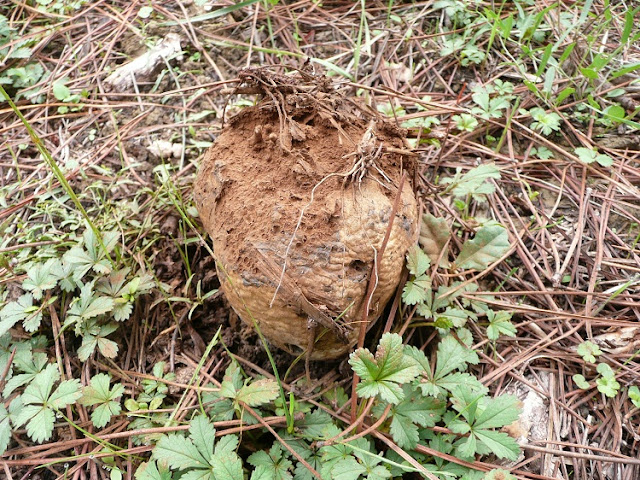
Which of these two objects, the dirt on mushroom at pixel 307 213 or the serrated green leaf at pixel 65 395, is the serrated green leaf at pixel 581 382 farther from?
the serrated green leaf at pixel 65 395

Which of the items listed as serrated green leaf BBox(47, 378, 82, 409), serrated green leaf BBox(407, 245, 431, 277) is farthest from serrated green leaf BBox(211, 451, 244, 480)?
serrated green leaf BBox(407, 245, 431, 277)

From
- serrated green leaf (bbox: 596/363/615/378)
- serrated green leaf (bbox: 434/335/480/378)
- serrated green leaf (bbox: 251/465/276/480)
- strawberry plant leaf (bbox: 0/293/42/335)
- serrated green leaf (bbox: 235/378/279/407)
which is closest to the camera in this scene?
serrated green leaf (bbox: 251/465/276/480)

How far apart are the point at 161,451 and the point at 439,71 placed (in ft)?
7.88

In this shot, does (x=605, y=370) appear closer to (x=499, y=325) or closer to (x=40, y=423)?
(x=499, y=325)

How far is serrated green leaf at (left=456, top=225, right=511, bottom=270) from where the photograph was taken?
1.86m

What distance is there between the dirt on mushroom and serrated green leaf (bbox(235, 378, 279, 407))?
17cm

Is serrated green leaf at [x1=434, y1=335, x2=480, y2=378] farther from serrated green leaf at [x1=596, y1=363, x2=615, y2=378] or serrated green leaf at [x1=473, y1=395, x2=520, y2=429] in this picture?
serrated green leaf at [x1=596, y1=363, x2=615, y2=378]

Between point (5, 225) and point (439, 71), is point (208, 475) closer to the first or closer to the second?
point (5, 225)

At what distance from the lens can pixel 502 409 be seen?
1.48m

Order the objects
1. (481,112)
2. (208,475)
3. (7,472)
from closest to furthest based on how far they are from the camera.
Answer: (208,475) < (7,472) < (481,112)

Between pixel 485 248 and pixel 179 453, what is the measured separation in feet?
4.45

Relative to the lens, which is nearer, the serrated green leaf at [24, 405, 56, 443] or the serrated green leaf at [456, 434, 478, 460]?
the serrated green leaf at [456, 434, 478, 460]

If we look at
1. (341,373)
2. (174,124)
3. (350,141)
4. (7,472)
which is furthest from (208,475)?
(174,124)

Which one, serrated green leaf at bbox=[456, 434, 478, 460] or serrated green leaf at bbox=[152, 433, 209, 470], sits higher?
serrated green leaf at bbox=[152, 433, 209, 470]
